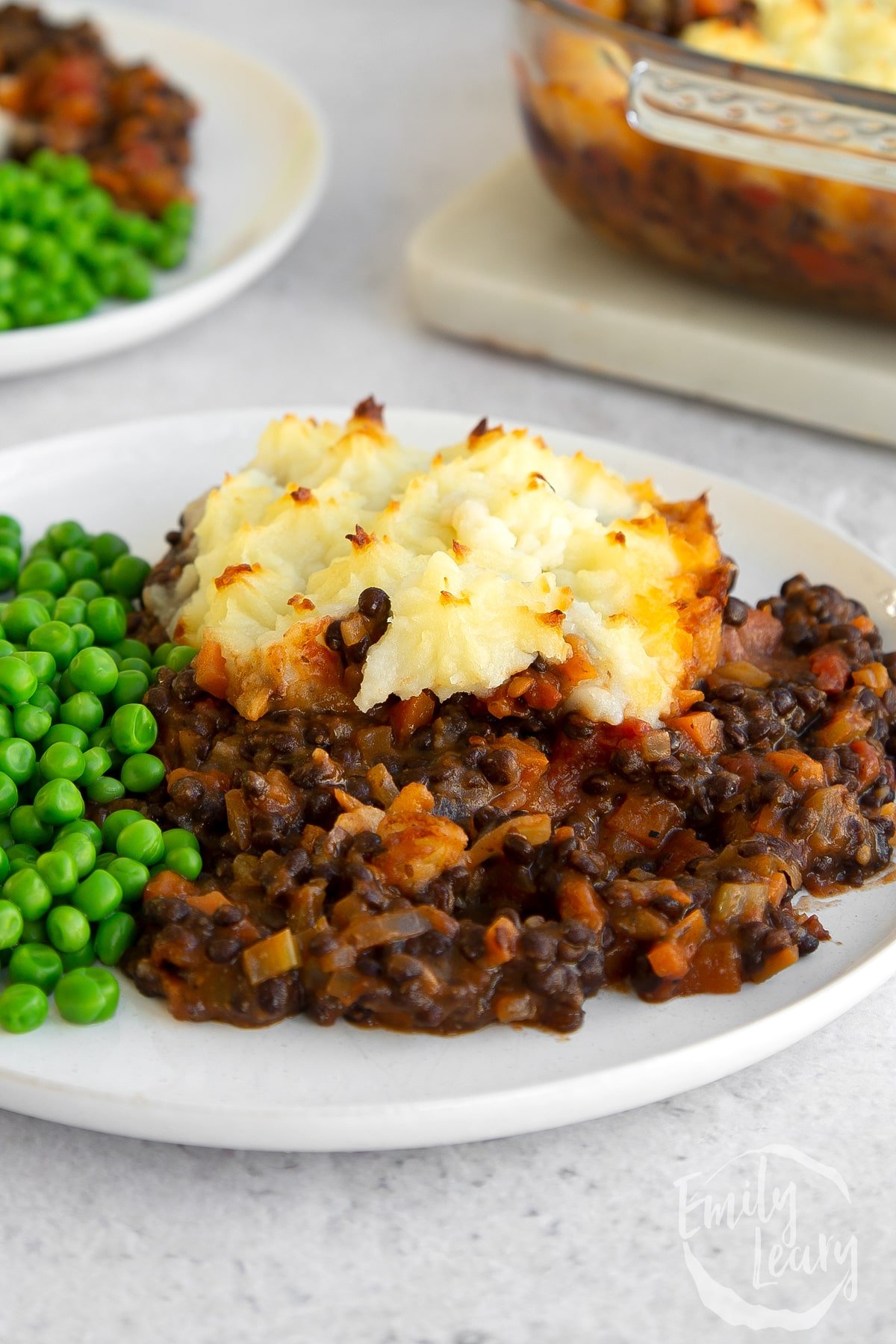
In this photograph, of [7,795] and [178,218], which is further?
[178,218]

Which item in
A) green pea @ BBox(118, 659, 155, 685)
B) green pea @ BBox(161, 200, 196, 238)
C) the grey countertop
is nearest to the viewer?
the grey countertop

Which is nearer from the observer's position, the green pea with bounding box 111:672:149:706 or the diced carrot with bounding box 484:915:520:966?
the diced carrot with bounding box 484:915:520:966

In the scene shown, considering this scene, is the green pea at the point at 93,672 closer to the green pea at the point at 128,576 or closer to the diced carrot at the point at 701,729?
the green pea at the point at 128,576

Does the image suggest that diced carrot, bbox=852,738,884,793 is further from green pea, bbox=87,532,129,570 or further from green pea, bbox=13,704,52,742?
green pea, bbox=87,532,129,570

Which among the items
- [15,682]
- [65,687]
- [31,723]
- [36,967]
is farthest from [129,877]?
[65,687]

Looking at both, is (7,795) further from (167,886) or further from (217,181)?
(217,181)

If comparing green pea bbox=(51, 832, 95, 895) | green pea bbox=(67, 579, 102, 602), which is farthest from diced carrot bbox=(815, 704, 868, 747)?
green pea bbox=(67, 579, 102, 602)

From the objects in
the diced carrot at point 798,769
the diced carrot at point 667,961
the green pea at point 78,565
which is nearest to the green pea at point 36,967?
the diced carrot at point 667,961
